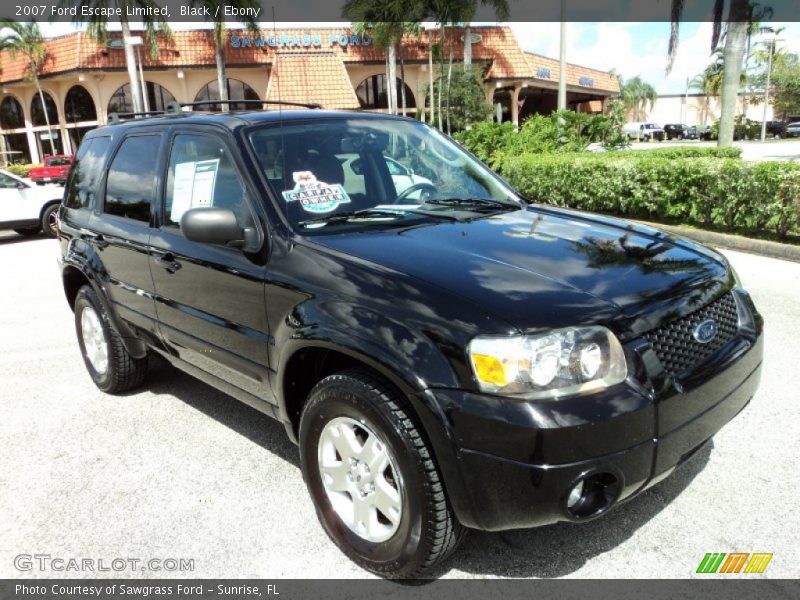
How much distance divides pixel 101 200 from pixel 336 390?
2.76m

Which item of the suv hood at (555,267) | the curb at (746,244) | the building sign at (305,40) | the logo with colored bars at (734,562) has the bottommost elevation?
the curb at (746,244)

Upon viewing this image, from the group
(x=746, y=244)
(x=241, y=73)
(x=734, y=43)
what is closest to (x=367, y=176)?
(x=746, y=244)

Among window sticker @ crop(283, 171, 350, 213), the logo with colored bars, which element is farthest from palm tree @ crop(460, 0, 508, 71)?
the logo with colored bars

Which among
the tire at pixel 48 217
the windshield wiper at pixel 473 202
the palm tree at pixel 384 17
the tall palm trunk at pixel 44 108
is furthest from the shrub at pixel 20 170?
the windshield wiper at pixel 473 202

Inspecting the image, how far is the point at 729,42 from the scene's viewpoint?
15.2 metres

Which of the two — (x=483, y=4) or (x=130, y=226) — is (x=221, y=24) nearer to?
(x=483, y=4)

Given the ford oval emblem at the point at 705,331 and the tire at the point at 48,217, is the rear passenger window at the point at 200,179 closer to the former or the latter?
the ford oval emblem at the point at 705,331

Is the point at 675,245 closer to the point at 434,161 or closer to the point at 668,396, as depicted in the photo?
the point at 668,396

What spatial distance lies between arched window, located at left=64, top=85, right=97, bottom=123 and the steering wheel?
3992cm

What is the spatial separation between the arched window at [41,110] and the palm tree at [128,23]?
963 centimetres

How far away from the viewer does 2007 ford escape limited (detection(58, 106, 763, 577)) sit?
2.23 metres

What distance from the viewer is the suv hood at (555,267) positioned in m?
2.35

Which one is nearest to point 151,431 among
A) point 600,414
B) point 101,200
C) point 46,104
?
point 101,200

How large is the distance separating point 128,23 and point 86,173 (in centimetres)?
3150
